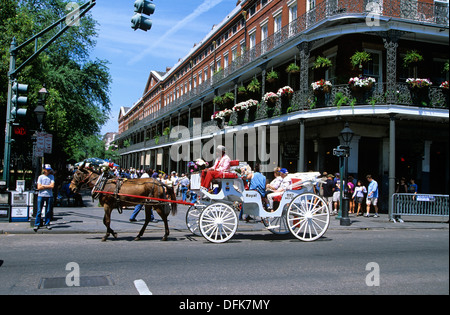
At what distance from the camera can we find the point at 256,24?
96.7 ft

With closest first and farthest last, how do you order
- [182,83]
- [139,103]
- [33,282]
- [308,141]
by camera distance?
[33,282] < [308,141] < [182,83] < [139,103]

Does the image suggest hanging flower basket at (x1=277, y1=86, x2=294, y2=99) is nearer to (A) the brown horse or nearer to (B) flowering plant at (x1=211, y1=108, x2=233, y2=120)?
(B) flowering plant at (x1=211, y1=108, x2=233, y2=120)

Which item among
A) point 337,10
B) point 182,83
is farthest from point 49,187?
point 182,83

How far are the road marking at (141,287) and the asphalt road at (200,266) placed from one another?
0.03m

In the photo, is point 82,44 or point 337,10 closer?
point 337,10

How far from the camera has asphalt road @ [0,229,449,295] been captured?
5.12 metres

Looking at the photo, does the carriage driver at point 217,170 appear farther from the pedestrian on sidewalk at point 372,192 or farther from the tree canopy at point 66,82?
the tree canopy at point 66,82

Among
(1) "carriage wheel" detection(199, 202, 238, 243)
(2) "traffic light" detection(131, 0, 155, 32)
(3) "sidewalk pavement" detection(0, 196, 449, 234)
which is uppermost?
(2) "traffic light" detection(131, 0, 155, 32)

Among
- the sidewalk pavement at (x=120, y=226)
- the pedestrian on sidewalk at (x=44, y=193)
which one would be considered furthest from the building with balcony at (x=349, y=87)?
the pedestrian on sidewalk at (x=44, y=193)

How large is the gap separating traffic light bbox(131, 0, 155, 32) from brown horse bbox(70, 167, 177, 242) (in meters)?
4.02

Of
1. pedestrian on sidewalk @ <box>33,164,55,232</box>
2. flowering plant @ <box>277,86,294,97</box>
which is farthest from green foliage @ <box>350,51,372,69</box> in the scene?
pedestrian on sidewalk @ <box>33,164,55,232</box>

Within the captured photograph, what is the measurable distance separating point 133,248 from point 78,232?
3.69m

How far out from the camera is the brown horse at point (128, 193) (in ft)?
32.7

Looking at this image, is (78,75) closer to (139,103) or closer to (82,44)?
(82,44)
